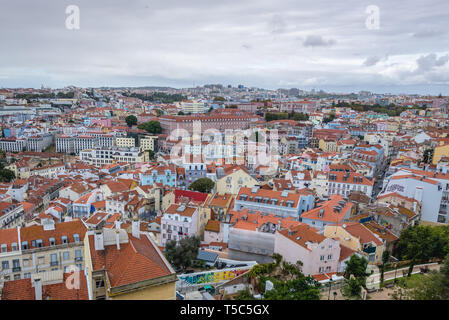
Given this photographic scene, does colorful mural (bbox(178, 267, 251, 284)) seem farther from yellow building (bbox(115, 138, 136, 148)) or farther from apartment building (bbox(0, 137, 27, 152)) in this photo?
apartment building (bbox(0, 137, 27, 152))

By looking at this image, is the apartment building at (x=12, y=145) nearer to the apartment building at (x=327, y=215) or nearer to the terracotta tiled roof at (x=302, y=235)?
the apartment building at (x=327, y=215)

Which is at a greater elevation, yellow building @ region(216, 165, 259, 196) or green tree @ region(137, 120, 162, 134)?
green tree @ region(137, 120, 162, 134)

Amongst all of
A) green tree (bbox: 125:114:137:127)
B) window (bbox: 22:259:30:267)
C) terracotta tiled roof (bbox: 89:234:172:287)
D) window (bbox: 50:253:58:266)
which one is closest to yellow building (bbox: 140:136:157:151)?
green tree (bbox: 125:114:137:127)

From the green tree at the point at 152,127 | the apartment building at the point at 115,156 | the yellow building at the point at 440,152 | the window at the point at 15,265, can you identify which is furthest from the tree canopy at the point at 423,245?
the green tree at the point at 152,127

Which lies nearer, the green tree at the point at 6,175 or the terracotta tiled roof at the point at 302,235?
the terracotta tiled roof at the point at 302,235

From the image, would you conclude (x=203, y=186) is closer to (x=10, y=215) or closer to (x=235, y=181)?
(x=235, y=181)

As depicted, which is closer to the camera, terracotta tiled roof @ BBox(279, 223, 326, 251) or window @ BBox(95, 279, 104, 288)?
window @ BBox(95, 279, 104, 288)

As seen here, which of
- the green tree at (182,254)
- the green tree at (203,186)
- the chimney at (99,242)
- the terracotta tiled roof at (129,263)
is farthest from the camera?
the green tree at (203,186)
